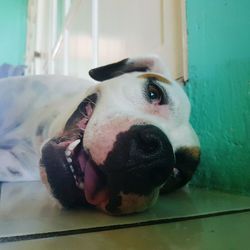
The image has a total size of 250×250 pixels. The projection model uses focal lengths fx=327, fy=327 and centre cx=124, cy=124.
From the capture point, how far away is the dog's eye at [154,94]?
85 centimetres

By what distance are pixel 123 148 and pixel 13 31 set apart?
5.32 metres

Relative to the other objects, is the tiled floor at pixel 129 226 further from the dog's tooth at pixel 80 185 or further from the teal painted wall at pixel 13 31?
the teal painted wall at pixel 13 31

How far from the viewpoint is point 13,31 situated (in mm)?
5371

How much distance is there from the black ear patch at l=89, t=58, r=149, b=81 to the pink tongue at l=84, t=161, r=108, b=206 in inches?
16.9

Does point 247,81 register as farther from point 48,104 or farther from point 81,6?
point 81,6

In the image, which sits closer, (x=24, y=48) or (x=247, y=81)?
(x=247, y=81)

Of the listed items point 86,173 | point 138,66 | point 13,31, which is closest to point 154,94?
point 138,66

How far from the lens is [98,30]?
2082 millimetres

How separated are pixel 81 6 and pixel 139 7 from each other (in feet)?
3.62

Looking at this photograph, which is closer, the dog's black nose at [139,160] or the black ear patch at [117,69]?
the dog's black nose at [139,160]

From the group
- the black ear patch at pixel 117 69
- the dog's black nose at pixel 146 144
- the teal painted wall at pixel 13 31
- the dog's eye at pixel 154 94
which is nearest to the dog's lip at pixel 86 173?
the dog's black nose at pixel 146 144

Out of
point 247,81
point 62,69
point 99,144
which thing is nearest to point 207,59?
point 247,81

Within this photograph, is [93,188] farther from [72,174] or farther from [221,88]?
[221,88]

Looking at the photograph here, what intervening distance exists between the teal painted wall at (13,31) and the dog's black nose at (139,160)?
5.13m
